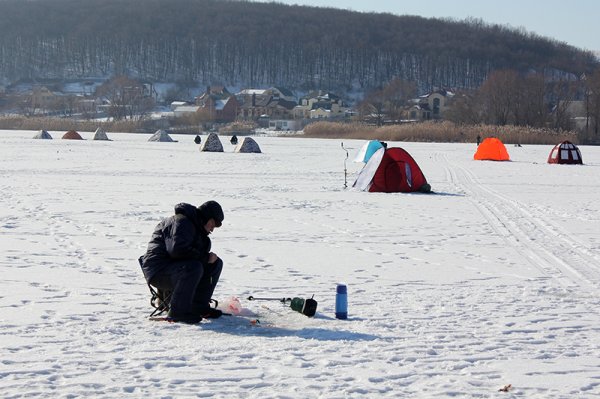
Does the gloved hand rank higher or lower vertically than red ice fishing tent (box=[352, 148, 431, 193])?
lower

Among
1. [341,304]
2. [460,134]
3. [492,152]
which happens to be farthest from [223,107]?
[341,304]

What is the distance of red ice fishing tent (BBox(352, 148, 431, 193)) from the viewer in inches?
874

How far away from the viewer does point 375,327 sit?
26.4 feet

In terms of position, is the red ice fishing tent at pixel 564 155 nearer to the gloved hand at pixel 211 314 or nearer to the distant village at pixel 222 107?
the gloved hand at pixel 211 314

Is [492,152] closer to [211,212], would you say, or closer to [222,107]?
[211,212]

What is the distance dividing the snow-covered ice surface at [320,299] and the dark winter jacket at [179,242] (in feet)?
1.77

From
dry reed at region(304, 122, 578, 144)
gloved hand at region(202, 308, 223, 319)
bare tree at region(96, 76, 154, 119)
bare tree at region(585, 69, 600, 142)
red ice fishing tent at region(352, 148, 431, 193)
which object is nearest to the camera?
gloved hand at region(202, 308, 223, 319)

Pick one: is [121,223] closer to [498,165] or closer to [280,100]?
[498,165]

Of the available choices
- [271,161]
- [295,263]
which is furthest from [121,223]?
[271,161]

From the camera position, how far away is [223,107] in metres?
134

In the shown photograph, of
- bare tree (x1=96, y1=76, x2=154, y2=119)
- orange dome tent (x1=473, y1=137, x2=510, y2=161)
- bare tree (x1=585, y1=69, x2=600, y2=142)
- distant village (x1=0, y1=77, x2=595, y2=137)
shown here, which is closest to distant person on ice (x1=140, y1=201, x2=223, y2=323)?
orange dome tent (x1=473, y1=137, x2=510, y2=161)

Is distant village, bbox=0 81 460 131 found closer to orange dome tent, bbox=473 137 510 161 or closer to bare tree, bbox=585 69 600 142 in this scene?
bare tree, bbox=585 69 600 142

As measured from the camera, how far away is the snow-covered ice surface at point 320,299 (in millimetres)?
6457

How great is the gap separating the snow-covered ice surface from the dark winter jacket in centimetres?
54
